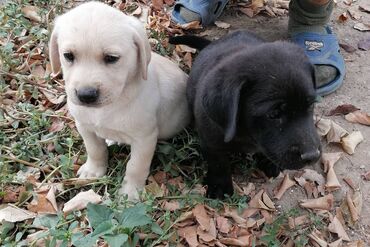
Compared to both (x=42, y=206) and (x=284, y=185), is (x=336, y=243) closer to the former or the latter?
(x=284, y=185)

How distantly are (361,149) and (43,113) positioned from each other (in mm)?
2160

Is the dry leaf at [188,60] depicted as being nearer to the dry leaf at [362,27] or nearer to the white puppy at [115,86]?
the white puppy at [115,86]

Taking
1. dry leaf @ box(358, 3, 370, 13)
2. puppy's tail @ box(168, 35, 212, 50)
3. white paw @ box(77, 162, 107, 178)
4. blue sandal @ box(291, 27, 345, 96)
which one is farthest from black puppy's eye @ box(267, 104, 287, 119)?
dry leaf @ box(358, 3, 370, 13)

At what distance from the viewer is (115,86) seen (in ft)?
8.14

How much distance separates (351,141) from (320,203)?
1.92 ft

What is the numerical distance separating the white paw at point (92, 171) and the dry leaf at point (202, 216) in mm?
640

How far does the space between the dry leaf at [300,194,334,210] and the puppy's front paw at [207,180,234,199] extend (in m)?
0.44

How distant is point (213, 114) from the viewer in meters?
2.52

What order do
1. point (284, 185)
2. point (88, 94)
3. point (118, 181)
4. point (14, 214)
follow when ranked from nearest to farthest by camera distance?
point (88, 94) < point (14, 214) < point (118, 181) < point (284, 185)

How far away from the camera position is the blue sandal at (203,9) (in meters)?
4.23

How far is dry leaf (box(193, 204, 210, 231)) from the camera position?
2.80 meters

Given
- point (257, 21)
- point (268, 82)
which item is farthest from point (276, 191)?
point (257, 21)

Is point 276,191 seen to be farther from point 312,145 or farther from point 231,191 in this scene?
point 312,145

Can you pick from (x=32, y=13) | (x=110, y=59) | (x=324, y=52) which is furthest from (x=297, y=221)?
(x=32, y=13)
